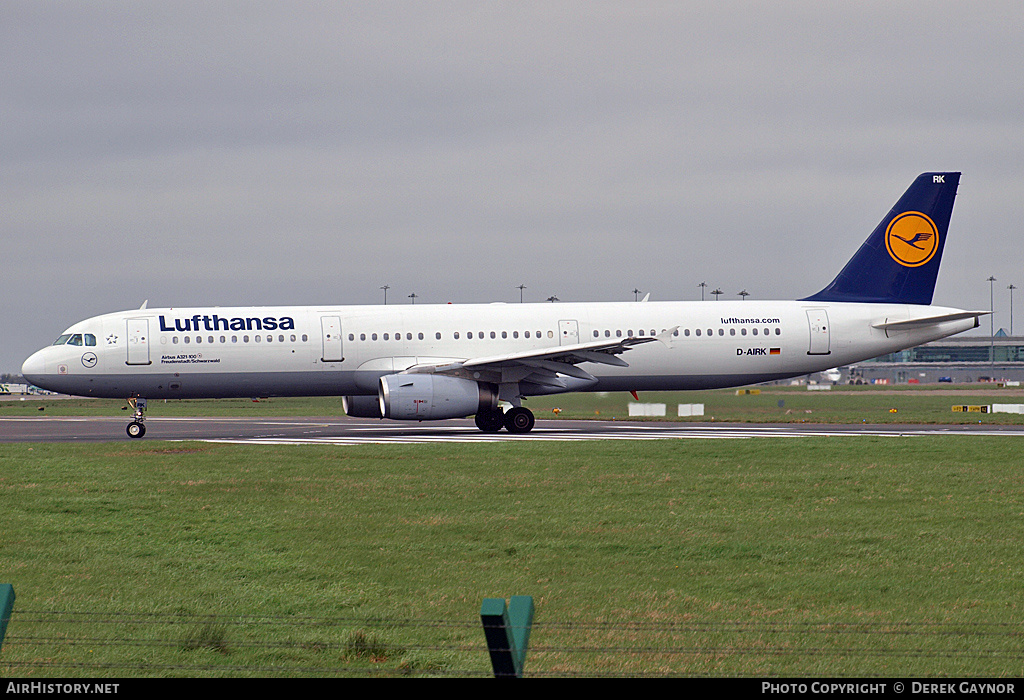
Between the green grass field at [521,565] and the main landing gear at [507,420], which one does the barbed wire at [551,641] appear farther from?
the main landing gear at [507,420]

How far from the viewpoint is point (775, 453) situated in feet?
80.6

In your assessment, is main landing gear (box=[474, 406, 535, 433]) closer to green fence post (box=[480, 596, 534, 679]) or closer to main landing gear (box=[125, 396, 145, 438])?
main landing gear (box=[125, 396, 145, 438])

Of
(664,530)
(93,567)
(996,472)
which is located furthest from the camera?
(996,472)

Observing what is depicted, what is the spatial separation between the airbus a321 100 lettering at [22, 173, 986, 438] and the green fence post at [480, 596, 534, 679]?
83.6ft

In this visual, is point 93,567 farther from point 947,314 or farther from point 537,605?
point 947,314

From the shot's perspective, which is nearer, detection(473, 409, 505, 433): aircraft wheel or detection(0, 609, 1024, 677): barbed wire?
detection(0, 609, 1024, 677): barbed wire

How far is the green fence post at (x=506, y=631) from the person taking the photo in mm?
5223

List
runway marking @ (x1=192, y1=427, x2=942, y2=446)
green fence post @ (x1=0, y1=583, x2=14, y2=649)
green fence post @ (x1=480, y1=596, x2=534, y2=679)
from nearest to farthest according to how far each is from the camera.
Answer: green fence post @ (x1=480, y1=596, x2=534, y2=679), green fence post @ (x1=0, y1=583, x2=14, y2=649), runway marking @ (x1=192, y1=427, x2=942, y2=446)

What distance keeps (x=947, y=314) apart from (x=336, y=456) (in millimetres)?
23283

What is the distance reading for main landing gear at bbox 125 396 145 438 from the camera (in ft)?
107

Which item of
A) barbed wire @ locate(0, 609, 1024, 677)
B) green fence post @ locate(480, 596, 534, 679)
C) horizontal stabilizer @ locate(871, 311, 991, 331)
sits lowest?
barbed wire @ locate(0, 609, 1024, 677)

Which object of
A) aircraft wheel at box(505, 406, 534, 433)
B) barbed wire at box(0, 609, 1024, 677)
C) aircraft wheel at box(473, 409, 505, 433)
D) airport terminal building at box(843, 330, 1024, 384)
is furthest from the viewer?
airport terminal building at box(843, 330, 1024, 384)

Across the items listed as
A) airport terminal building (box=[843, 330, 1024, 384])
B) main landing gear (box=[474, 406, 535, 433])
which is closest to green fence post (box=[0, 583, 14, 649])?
main landing gear (box=[474, 406, 535, 433])
